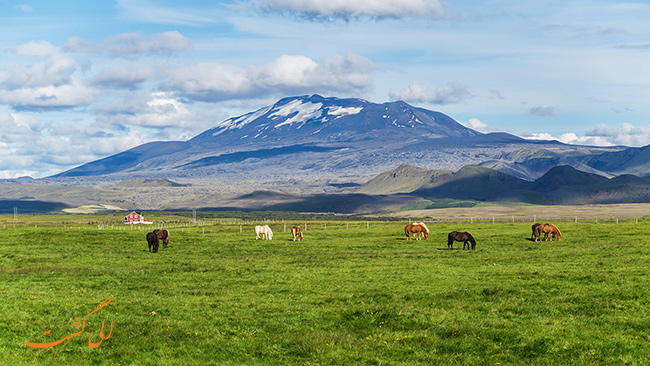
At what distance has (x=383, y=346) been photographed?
71.1 feet

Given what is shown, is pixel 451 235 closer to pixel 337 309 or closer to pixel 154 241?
pixel 154 241

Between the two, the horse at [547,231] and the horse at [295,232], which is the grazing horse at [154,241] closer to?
the horse at [295,232]

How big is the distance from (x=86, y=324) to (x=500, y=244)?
138ft

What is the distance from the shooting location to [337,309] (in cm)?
2653

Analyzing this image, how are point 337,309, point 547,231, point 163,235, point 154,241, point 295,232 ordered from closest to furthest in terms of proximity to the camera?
1. point 337,309
2. point 154,241
3. point 163,235
4. point 547,231
5. point 295,232

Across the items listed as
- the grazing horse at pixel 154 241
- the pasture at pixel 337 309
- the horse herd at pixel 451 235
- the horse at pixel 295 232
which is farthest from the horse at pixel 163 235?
the horse at pixel 295 232

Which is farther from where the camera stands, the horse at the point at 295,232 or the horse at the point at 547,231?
the horse at the point at 295,232

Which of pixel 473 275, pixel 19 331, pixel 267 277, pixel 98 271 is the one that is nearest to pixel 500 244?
pixel 473 275

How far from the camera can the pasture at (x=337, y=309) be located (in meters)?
20.8

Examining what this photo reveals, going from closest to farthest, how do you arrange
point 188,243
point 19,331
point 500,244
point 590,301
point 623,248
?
point 19,331 < point 590,301 < point 623,248 < point 500,244 < point 188,243

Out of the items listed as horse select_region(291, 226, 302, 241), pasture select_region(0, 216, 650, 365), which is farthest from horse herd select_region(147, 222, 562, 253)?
pasture select_region(0, 216, 650, 365)

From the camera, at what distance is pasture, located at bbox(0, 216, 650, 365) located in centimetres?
2075

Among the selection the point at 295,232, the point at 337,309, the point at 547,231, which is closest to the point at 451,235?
the point at 547,231

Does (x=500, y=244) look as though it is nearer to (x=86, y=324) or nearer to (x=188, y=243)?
(x=188, y=243)
